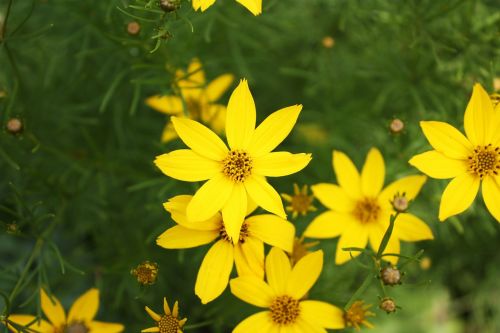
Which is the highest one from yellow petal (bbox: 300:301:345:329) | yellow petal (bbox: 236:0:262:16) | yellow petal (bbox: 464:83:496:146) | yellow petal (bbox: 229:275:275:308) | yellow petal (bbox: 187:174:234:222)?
yellow petal (bbox: 236:0:262:16)

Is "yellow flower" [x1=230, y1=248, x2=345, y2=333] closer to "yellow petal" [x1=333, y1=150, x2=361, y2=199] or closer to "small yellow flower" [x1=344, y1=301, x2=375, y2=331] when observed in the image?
"small yellow flower" [x1=344, y1=301, x2=375, y2=331]

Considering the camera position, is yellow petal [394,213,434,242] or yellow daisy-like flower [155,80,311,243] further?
yellow petal [394,213,434,242]

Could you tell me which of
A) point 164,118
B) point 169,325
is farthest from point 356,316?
point 164,118

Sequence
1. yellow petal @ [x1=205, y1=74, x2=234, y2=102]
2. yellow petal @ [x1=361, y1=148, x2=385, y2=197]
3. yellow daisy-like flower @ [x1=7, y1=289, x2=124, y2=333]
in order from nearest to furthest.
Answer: yellow daisy-like flower @ [x1=7, y1=289, x2=124, y2=333] → yellow petal @ [x1=361, y1=148, x2=385, y2=197] → yellow petal @ [x1=205, y1=74, x2=234, y2=102]

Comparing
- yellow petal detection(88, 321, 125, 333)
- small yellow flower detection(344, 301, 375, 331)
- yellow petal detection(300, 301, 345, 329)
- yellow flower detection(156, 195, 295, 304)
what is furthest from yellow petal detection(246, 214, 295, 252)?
yellow petal detection(88, 321, 125, 333)

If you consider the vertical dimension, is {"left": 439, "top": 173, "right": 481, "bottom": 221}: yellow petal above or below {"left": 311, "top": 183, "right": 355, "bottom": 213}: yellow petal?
below

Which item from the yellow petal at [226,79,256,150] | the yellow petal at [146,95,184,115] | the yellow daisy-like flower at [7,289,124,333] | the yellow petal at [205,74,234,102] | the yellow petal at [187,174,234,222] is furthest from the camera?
the yellow petal at [205,74,234,102]
